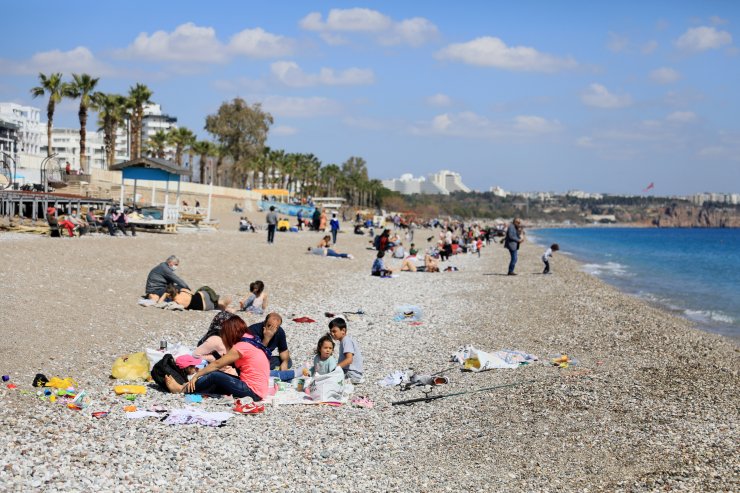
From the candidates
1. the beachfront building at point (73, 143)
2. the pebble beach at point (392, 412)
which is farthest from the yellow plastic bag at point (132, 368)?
the beachfront building at point (73, 143)

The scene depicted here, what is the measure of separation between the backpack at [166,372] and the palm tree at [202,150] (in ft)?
212

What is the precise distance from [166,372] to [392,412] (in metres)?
2.47

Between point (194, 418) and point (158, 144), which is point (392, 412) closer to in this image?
point (194, 418)

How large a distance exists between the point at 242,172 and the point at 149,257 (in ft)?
202

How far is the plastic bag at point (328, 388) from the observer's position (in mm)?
8320

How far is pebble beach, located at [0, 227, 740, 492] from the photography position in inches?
235

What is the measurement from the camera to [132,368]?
8570 millimetres

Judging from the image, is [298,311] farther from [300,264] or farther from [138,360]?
[300,264]

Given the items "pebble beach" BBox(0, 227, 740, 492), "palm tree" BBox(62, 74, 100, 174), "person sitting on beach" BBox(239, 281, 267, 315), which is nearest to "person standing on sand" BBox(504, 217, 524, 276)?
"pebble beach" BBox(0, 227, 740, 492)

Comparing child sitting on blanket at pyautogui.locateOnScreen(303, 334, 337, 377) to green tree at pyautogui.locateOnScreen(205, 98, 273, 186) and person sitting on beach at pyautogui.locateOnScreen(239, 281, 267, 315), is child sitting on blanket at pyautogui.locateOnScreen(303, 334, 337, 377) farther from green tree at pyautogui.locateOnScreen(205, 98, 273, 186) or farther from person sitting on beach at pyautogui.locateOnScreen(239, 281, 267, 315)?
green tree at pyautogui.locateOnScreen(205, 98, 273, 186)

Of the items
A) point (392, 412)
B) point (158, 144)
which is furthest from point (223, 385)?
point (158, 144)

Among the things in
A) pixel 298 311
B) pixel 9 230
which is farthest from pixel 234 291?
pixel 9 230

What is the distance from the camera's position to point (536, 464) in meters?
6.41

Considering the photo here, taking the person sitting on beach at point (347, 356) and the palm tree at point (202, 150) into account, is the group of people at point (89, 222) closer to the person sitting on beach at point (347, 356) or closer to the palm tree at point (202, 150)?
the person sitting on beach at point (347, 356)
